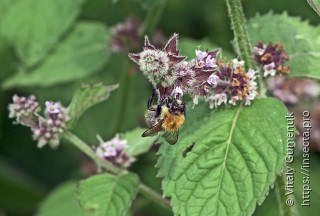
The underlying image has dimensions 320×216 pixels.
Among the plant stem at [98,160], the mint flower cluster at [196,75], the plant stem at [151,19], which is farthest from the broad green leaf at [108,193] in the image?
the plant stem at [151,19]

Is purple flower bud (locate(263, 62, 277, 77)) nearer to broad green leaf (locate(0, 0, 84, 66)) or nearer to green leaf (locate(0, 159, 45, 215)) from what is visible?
broad green leaf (locate(0, 0, 84, 66))

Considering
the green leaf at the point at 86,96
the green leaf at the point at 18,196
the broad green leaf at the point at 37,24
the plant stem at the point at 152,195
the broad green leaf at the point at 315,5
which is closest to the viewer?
the broad green leaf at the point at 315,5

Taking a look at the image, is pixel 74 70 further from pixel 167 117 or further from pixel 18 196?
pixel 167 117

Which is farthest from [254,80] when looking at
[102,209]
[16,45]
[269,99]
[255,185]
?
A: [16,45]

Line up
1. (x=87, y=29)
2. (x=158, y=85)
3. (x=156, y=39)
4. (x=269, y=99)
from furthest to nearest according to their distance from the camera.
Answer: (x=87, y=29), (x=156, y=39), (x=269, y=99), (x=158, y=85)

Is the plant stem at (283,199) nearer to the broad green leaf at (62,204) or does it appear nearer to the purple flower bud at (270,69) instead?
the purple flower bud at (270,69)

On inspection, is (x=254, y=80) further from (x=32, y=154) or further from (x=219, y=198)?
(x=32, y=154)

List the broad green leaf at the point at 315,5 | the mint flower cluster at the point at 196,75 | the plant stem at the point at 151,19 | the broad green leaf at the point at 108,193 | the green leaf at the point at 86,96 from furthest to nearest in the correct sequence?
the plant stem at the point at 151,19, the green leaf at the point at 86,96, the broad green leaf at the point at 108,193, the broad green leaf at the point at 315,5, the mint flower cluster at the point at 196,75
